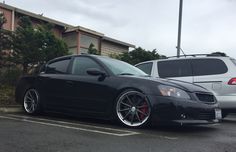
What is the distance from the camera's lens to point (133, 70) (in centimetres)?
775

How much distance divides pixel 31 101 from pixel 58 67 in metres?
0.96

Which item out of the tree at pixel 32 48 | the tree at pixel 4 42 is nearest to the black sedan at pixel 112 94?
the tree at pixel 32 48

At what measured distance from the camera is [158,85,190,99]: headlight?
634 centimetres

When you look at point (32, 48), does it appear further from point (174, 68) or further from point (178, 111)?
point (178, 111)

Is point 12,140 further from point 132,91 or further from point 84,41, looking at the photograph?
point 84,41

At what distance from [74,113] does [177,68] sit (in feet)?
11.4

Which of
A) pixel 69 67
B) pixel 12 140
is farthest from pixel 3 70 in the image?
pixel 12 140

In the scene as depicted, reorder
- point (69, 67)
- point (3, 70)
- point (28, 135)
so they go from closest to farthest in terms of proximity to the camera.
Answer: point (28, 135)
point (69, 67)
point (3, 70)

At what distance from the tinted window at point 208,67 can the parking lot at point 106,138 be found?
253 centimetres

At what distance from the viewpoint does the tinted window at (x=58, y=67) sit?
26.3 ft

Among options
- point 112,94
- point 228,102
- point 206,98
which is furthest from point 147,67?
point 206,98

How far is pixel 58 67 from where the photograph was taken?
8195 millimetres

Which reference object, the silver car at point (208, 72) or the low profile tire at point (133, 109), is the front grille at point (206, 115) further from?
the silver car at point (208, 72)

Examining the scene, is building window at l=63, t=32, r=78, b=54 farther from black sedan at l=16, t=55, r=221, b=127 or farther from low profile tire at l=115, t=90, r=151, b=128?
low profile tire at l=115, t=90, r=151, b=128
